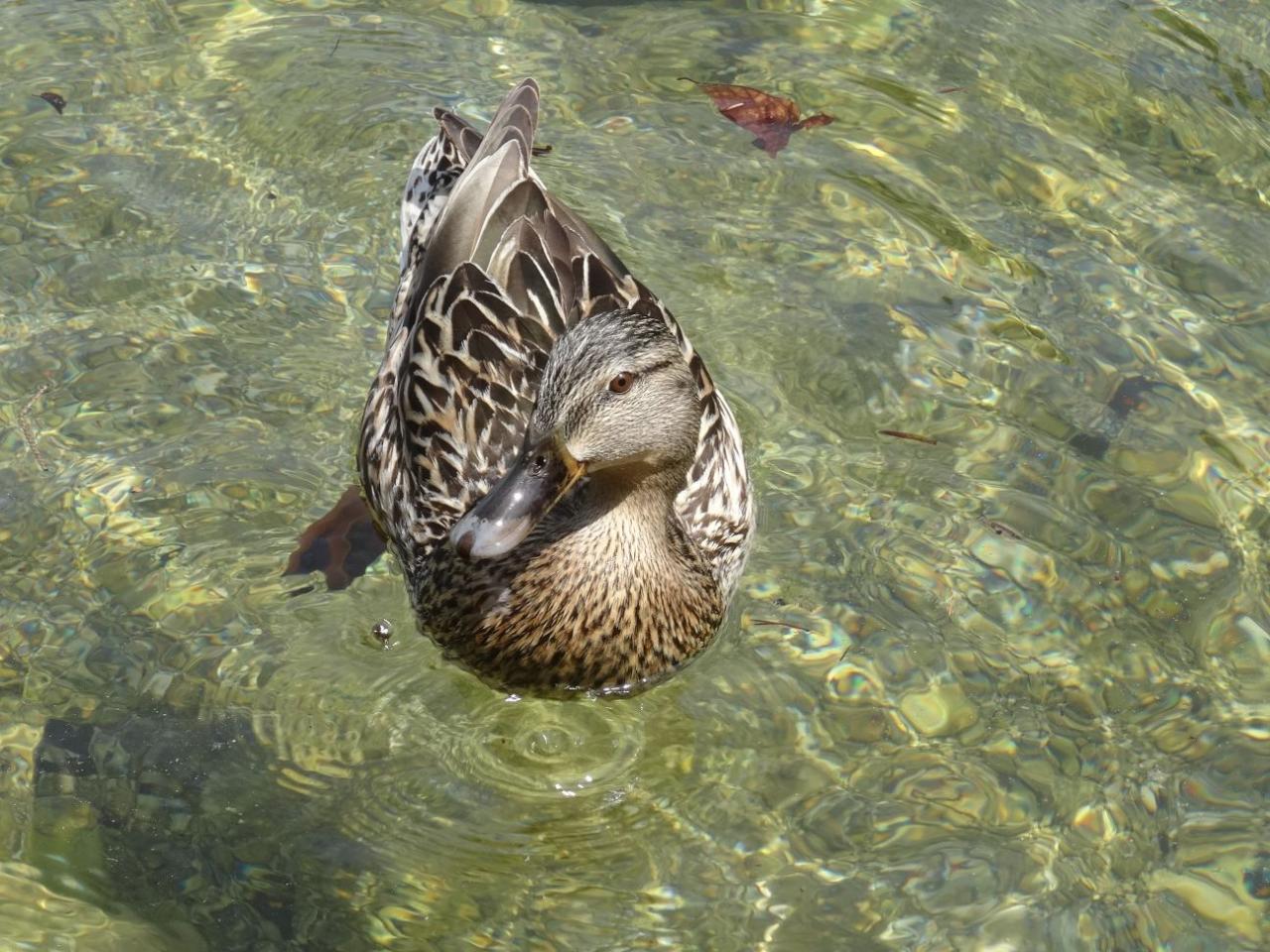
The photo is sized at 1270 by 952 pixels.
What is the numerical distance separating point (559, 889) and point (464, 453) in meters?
→ 1.53

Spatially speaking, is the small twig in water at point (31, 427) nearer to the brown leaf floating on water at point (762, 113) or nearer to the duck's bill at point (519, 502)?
the duck's bill at point (519, 502)

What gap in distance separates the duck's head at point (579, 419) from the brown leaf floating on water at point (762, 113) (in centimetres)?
302

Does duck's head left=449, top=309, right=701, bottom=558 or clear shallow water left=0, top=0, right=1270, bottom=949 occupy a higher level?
duck's head left=449, top=309, right=701, bottom=558

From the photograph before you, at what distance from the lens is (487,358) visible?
5.85 metres

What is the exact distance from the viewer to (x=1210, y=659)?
5789 mm

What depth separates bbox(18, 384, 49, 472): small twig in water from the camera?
6250 mm

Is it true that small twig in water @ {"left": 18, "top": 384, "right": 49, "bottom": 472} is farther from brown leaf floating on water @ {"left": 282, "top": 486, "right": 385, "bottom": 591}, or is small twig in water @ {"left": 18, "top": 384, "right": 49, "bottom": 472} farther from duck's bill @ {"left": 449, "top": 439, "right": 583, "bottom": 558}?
duck's bill @ {"left": 449, "top": 439, "right": 583, "bottom": 558}

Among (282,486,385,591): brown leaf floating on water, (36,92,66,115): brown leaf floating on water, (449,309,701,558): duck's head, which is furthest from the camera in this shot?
(36,92,66,115): brown leaf floating on water

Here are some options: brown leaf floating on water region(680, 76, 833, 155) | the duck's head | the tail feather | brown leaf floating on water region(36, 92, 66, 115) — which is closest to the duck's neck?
the duck's head

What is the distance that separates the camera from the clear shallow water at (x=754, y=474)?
201 inches

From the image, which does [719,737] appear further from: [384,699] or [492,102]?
[492,102]

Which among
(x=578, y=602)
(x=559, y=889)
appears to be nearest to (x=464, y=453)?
(x=578, y=602)

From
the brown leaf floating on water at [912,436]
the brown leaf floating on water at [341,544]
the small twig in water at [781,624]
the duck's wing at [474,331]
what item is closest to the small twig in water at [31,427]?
the brown leaf floating on water at [341,544]

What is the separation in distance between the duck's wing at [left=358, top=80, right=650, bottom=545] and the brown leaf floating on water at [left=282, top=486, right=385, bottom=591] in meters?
0.07
